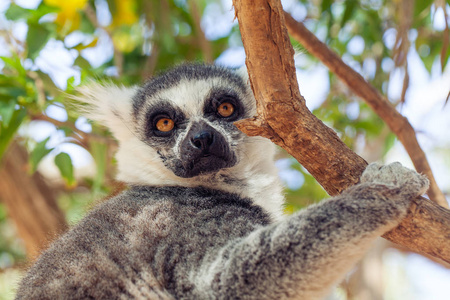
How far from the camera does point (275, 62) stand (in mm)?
2645

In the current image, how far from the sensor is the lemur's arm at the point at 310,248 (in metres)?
2.48

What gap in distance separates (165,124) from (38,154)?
56.3 inches

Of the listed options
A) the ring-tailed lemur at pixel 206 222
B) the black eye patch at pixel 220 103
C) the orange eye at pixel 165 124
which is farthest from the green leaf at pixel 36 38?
the black eye patch at pixel 220 103

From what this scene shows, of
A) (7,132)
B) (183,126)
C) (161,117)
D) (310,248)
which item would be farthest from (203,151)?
(7,132)

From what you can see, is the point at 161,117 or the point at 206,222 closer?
the point at 206,222

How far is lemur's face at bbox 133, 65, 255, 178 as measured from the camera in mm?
3539

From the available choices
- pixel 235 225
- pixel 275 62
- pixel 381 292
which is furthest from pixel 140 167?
pixel 381 292

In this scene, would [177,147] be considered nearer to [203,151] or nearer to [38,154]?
[203,151]

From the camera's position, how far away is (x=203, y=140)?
11.3ft

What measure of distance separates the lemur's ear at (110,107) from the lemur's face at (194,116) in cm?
10

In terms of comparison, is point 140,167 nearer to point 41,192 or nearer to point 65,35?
point 65,35

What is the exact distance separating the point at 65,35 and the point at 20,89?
3.09ft

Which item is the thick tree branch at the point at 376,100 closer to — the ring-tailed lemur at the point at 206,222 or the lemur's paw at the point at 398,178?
the ring-tailed lemur at the point at 206,222

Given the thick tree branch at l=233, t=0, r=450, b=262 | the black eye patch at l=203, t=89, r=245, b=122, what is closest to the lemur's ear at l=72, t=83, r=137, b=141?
the black eye patch at l=203, t=89, r=245, b=122
